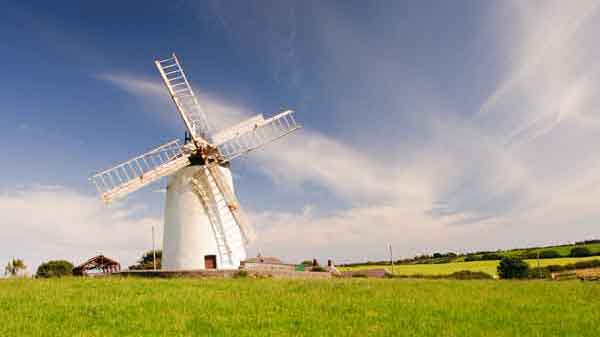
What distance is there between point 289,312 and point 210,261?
58.0ft

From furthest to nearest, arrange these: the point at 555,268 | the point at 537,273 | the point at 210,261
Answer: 1. the point at 555,268
2. the point at 537,273
3. the point at 210,261

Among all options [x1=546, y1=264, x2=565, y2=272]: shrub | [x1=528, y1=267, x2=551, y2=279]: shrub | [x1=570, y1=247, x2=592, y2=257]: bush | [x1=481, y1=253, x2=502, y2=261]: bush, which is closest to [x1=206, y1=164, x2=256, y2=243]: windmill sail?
[x1=528, y1=267, x2=551, y2=279]: shrub

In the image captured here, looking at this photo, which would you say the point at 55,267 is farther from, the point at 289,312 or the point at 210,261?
the point at 289,312

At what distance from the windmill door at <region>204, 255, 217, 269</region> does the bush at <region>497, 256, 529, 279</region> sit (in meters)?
25.2

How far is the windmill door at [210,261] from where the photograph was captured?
29.1 m

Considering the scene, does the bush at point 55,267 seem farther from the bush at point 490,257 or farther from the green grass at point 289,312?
the bush at point 490,257

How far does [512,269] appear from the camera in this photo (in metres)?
38.7

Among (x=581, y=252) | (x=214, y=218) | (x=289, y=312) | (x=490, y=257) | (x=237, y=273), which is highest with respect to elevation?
(x=214, y=218)

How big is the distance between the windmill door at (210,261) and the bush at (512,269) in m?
25.2

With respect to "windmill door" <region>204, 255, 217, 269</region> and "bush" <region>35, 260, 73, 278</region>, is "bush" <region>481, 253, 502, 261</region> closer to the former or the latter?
"windmill door" <region>204, 255, 217, 269</region>

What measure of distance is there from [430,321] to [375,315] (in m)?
1.49

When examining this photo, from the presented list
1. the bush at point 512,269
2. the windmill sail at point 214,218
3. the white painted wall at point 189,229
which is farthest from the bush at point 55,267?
the bush at point 512,269

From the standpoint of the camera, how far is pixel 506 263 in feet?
129

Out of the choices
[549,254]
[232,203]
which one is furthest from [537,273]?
[232,203]
